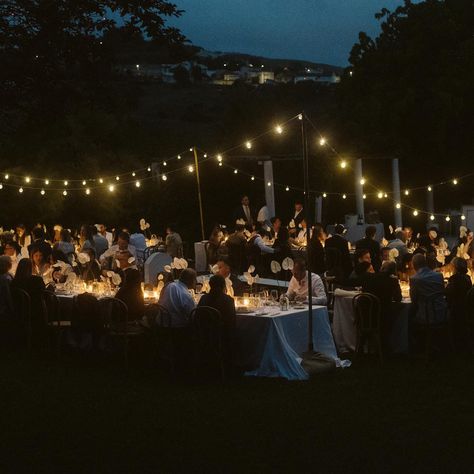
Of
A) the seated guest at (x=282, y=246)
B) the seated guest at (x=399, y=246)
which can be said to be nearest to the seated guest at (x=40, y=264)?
the seated guest at (x=282, y=246)

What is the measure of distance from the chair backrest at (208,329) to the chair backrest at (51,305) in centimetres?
195

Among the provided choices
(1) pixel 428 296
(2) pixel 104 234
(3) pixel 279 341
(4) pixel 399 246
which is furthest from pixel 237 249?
A: (3) pixel 279 341

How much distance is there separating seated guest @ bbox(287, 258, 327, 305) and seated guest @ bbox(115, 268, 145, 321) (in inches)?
63.4

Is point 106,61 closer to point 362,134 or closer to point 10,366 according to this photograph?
point 10,366

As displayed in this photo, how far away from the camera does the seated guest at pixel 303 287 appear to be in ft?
33.0

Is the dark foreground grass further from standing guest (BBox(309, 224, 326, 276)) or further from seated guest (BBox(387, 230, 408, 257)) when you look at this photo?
seated guest (BBox(387, 230, 408, 257))

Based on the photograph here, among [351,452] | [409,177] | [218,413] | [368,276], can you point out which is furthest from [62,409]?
[409,177]

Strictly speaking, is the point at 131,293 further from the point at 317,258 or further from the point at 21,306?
the point at 317,258

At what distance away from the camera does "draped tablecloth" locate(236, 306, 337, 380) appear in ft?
30.2

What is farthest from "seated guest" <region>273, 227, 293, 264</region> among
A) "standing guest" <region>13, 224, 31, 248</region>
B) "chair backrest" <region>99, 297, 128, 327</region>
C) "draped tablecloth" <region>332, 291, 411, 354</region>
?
"chair backrest" <region>99, 297, 128, 327</region>

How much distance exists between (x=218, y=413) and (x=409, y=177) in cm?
2118

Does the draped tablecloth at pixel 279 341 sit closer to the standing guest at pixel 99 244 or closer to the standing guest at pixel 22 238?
the standing guest at pixel 99 244

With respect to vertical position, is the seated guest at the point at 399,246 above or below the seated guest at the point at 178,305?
above

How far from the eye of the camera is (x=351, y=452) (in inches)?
264
